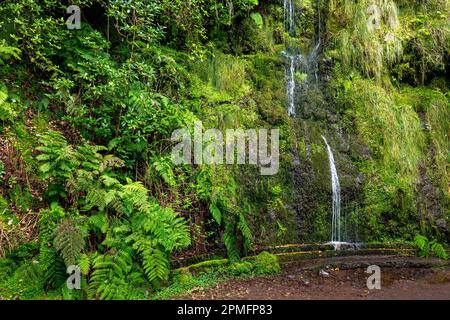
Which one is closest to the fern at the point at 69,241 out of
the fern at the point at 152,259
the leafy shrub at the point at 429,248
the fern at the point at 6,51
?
the fern at the point at 152,259

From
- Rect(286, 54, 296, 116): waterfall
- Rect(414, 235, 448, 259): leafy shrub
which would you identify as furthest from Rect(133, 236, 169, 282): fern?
Rect(414, 235, 448, 259): leafy shrub

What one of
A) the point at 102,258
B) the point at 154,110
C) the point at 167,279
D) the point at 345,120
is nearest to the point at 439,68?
the point at 345,120

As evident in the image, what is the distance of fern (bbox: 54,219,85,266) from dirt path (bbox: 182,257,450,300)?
1445 millimetres

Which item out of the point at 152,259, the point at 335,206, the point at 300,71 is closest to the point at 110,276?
the point at 152,259

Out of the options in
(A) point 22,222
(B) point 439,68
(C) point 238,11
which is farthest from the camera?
(B) point 439,68

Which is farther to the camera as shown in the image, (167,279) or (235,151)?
(235,151)

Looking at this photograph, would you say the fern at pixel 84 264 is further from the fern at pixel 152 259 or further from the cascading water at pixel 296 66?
the cascading water at pixel 296 66

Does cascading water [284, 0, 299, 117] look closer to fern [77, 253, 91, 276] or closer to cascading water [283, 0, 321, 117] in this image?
cascading water [283, 0, 321, 117]

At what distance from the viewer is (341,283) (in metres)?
5.17

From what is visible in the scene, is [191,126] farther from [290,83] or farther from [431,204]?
[431,204]

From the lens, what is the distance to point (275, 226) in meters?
6.45
